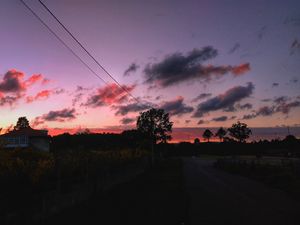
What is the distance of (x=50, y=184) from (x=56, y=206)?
0.72 m

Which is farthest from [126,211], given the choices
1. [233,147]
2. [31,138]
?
[233,147]

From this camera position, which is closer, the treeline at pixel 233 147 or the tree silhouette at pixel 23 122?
the tree silhouette at pixel 23 122

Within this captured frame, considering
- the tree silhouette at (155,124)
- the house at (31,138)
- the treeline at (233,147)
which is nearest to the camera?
the house at (31,138)

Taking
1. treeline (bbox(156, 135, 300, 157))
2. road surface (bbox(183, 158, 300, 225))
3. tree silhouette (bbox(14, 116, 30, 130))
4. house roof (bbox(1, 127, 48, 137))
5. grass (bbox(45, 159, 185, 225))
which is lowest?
road surface (bbox(183, 158, 300, 225))

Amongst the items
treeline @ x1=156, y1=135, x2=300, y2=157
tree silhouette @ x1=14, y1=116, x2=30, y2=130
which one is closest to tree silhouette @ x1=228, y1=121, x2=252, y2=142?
treeline @ x1=156, y1=135, x2=300, y2=157

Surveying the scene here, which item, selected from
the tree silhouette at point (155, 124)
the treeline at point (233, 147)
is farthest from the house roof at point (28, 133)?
the treeline at point (233, 147)

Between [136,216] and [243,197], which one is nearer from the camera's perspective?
[136,216]

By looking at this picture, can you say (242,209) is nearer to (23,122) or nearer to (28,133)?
(28,133)

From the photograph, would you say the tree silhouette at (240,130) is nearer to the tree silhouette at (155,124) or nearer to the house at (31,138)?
the tree silhouette at (155,124)

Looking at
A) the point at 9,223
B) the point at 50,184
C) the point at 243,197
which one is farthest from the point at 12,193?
the point at 243,197

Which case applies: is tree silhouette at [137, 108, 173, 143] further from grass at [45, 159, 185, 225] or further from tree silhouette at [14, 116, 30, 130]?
grass at [45, 159, 185, 225]

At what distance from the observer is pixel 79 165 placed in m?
14.1

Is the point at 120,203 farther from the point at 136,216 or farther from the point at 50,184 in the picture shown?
the point at 50,184

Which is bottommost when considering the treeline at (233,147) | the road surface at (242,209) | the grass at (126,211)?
the road surface at (242,209)
